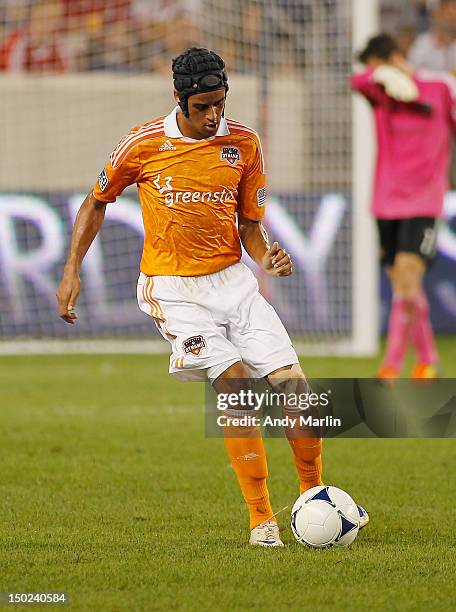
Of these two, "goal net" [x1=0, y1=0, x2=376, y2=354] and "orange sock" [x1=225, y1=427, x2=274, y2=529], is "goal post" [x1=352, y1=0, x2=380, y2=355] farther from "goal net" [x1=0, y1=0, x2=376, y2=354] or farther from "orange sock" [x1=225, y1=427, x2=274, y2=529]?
"orange sock" [x1=225, y1=427, x2=274, y2=529]

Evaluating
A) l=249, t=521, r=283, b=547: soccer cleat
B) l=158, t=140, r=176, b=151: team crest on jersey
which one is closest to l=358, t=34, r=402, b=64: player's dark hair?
l=158, t=140, r=176, b=151: team crest on jersey

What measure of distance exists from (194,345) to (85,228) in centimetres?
73

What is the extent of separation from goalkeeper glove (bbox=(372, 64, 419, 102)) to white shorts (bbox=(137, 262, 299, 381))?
15.7 ft

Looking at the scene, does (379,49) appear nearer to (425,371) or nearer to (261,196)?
(425,371)

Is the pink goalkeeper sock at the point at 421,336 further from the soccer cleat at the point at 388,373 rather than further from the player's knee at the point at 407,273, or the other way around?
the soccer cleat at the point at 388,373

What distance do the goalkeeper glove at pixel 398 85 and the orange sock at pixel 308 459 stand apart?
514 centimetres

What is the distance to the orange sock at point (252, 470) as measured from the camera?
4996 millimetres

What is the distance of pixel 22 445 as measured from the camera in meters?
7.45

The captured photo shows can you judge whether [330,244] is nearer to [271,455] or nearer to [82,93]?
[82,93]

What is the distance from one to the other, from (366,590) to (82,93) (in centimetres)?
997

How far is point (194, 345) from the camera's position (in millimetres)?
5004

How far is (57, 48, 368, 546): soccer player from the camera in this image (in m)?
4.99

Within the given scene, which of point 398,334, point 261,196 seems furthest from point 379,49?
point 261,196

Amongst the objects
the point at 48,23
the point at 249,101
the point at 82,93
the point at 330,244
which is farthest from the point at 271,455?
the point at 48,23
